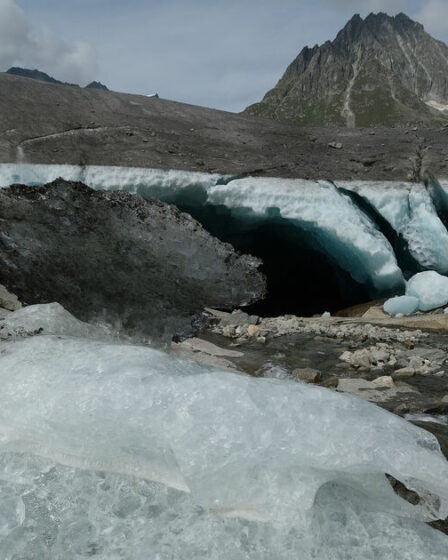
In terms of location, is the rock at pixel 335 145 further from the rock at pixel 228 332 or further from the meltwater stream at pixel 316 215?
the rock at pixel 228 332

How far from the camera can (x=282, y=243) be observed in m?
13.7

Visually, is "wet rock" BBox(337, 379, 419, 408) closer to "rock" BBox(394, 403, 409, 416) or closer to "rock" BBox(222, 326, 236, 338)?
"rock" BBox(394, 403, 409, 416)

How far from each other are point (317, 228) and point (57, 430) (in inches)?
372

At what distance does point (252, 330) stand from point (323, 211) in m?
4.19

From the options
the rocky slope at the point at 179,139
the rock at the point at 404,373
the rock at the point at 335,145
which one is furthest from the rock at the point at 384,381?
the rock at the point at 335,145

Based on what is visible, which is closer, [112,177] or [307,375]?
[307,375]

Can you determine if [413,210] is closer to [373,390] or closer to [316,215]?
[316,215]

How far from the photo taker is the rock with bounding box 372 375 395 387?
6145 mm

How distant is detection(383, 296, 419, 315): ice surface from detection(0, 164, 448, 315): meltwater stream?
77 cm

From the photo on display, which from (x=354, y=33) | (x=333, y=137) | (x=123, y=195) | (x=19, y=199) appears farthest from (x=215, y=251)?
(x=354, y=33)

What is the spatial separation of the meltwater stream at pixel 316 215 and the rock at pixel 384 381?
572 centimetres

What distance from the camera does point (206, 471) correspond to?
2.91 meters

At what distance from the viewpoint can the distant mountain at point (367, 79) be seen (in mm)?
106438

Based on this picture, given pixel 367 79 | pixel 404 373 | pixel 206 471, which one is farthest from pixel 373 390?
pixel 367 79
